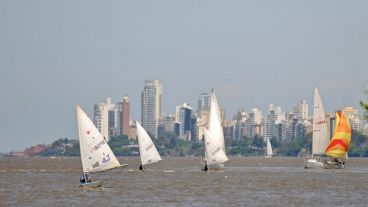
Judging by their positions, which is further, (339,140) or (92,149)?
(339,140)

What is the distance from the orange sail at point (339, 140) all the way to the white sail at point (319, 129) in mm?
909

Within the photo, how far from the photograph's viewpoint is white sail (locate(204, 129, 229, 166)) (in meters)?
124

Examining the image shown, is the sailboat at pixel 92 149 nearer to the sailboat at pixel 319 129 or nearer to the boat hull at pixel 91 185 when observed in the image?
the boat hull at pixel 91 185

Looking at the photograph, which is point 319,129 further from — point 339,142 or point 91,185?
point 91,185

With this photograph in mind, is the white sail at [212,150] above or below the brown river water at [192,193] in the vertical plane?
above

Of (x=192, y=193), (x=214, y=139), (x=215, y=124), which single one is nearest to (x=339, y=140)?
(x=215, y=124)

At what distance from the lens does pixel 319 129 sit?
140m

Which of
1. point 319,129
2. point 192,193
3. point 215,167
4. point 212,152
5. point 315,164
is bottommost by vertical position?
point 192,193

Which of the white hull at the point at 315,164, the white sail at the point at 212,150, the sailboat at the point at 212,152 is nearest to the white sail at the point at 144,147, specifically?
the sailboat at the point at 212,152

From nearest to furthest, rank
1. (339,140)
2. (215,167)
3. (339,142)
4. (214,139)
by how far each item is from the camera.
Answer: (214,139) < (215,167) < (339,142) < (339,140)

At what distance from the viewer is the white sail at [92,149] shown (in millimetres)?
79250

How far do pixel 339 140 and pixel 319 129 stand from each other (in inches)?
126

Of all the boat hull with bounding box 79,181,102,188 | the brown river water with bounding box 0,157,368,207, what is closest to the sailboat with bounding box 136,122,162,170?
the brown river water with bounding box 0,157,368,207

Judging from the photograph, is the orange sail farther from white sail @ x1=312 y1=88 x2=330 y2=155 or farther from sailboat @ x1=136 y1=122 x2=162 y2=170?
sailboat @ x1=136 y1=122 x2=162 y2=170
